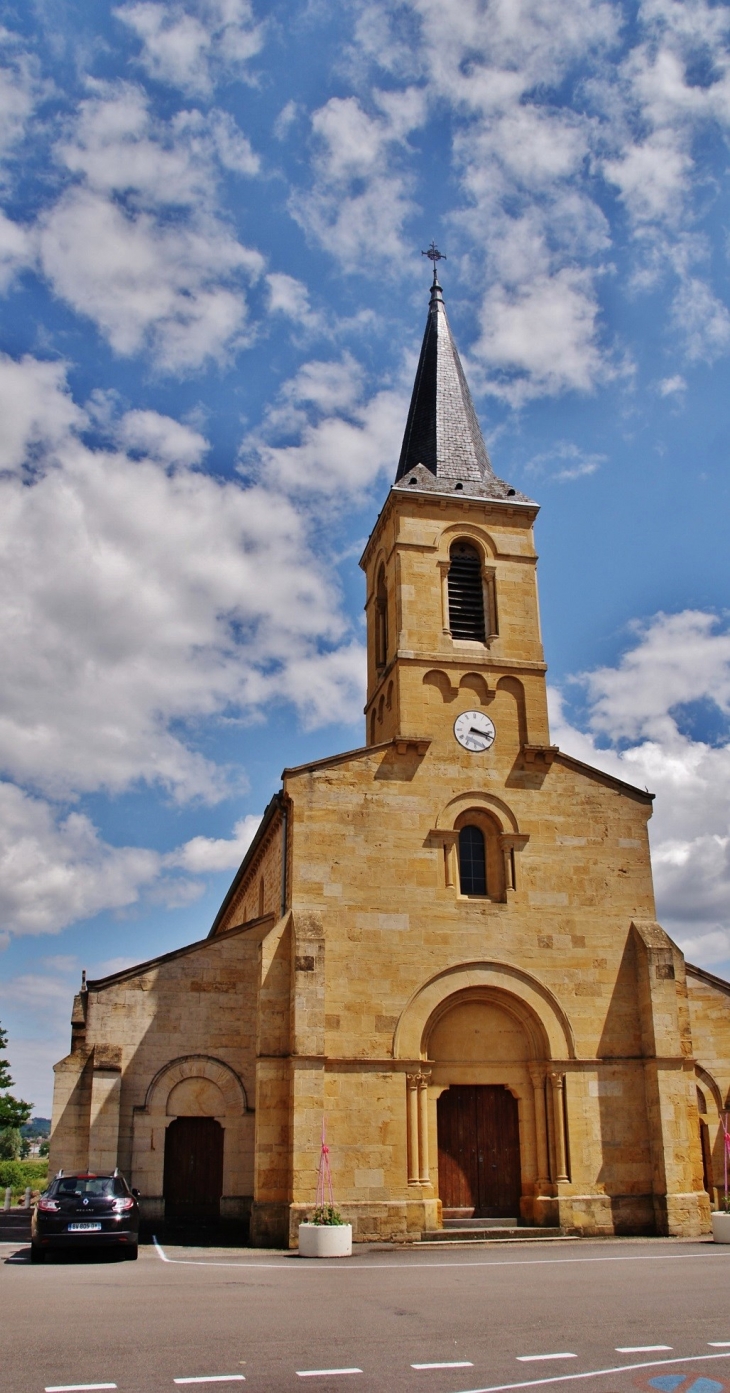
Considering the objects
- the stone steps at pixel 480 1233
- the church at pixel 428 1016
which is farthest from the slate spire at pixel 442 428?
the stone steps at pixel 480 1233

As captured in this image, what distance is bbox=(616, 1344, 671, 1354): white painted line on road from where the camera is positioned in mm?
9242

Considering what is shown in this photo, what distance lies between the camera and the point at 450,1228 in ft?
69.7

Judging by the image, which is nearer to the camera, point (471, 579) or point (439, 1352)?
point (439, 1352)

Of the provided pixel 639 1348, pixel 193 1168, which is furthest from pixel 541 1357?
pixel 193 1168

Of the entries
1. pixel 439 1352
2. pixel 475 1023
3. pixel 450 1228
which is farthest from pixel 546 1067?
pixel 439 1352

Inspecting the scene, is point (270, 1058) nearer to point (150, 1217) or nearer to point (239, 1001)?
point (239, 1001)

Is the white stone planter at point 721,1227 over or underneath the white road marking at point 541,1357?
underneath

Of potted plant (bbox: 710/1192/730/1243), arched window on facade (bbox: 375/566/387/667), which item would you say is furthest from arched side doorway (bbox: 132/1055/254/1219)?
arched window on facade (bbox: 375/566/387/667)

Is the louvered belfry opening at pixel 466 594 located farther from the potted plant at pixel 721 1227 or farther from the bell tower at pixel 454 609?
the potted plant at pixel 721 1227

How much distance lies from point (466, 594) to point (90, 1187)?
50.6 feet

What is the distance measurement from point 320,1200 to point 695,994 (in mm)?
11275

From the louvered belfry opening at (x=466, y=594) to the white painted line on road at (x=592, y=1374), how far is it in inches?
723

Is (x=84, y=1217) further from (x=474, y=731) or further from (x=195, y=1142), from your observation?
(x=474, y=731)

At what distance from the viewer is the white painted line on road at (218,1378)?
809 centimetres
